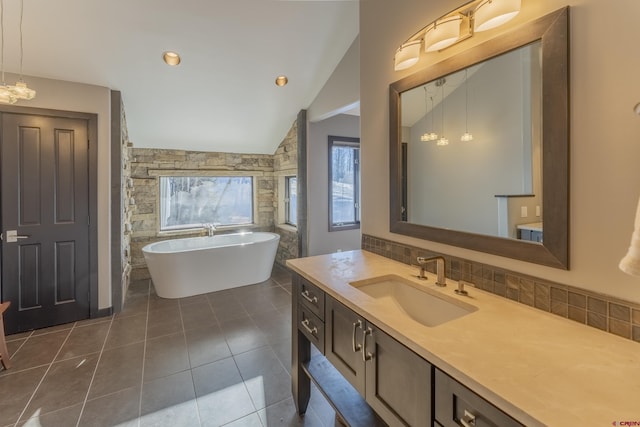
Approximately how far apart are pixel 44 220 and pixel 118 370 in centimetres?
178

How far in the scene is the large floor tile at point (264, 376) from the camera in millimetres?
1941

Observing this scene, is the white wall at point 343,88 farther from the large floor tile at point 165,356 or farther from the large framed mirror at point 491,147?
the large floor tile at point 165,356

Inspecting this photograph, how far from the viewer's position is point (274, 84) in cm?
353

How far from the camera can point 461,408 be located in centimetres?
78

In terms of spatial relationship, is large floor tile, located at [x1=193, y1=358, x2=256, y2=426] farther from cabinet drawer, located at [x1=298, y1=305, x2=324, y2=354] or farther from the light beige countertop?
the light beige countertop

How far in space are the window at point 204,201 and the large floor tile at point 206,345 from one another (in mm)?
2455

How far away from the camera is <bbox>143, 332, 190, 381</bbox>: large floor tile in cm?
221

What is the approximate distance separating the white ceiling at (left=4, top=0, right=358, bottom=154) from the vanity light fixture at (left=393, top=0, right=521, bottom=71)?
1.35 metres

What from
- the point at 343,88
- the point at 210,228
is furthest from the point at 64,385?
the point at 343,88

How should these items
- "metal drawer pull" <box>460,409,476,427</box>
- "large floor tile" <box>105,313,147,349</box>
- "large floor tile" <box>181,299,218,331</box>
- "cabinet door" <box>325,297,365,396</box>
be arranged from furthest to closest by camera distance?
"large floor tile" <box>181,299,218,331</box> < "large floor tile" <box>105,313,147,349</box> < "cabinet door" <box>325,297,365,396</box> < "metal drawer pull" <box>460,409,476,427</box>

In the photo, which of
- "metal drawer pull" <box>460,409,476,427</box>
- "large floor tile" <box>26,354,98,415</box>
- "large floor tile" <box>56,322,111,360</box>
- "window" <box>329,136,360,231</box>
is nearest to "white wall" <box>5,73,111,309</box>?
"large floor tile" <box>56,322,111,360</box>

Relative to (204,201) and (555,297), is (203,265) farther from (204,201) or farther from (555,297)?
(555,297)

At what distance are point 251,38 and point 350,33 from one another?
1025 millimetres

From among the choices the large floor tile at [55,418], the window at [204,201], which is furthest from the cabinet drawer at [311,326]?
the window at [204,201]
